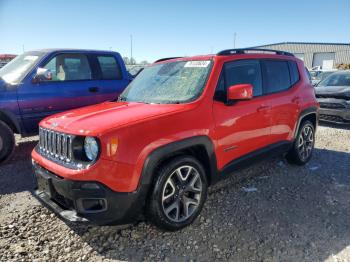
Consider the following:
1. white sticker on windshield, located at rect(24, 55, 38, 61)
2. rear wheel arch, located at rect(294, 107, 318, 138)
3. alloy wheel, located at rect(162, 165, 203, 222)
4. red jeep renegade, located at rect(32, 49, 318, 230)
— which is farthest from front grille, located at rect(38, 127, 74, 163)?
rear wheel arch, located at rect(294, 107, 318, 138)

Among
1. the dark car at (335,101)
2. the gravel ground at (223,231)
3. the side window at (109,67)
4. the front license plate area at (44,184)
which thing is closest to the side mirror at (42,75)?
the side window at (109,67)

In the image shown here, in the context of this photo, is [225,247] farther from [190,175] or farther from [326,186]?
[326,186]

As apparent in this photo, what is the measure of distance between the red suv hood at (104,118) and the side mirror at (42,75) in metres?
2.26

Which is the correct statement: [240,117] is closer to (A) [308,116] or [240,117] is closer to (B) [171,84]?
(B) [171,84]

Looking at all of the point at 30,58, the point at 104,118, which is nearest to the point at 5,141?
the point at 30,58

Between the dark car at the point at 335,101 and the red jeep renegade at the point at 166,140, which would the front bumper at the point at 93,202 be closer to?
the red jeep renegade at the point at 166,140

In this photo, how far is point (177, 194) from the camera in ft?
10.1

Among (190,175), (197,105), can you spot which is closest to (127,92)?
(197,105)

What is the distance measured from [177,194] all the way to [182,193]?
60 mm

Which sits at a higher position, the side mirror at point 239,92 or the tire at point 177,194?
the side mirror at point 239,92

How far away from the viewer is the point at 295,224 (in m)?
3.24

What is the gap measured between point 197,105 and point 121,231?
5.02ft

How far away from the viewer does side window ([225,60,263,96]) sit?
11.9ft

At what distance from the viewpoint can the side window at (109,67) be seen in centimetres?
632
